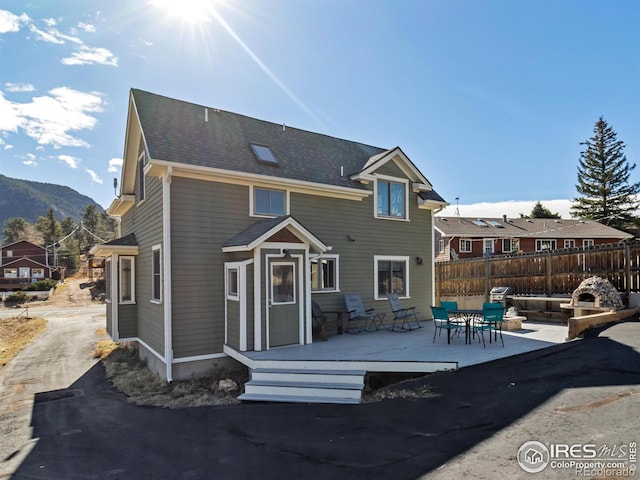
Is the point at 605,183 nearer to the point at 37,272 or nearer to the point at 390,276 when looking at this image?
the point at 390,276

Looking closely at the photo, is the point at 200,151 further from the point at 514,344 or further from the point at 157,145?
the point at 514,344

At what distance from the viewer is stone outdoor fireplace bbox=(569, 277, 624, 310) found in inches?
409

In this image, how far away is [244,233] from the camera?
923 cm

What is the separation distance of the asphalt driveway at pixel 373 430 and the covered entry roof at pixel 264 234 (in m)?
3.31

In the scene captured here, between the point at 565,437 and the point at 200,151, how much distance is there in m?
8.83

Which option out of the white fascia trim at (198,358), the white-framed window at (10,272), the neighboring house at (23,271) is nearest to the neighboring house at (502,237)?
the white fascia trim at (198,358)

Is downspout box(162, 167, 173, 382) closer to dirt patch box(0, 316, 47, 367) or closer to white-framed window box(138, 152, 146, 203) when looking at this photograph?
white-framed window box(138, 152, 146, 203)

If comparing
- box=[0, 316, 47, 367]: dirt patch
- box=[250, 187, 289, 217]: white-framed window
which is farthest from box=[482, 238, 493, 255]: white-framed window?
box=[0, 316, 47, 367]: dirt patch

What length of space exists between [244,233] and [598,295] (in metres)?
9.59

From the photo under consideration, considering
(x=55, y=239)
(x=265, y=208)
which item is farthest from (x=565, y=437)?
(x=55, y=239)

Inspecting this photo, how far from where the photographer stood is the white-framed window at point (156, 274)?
30.5 ft

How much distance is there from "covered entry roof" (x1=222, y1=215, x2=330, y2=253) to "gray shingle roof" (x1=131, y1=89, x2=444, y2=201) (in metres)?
1.62

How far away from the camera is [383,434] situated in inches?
202

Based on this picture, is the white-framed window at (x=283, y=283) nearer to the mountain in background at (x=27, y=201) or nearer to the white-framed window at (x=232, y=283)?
the white-framed window at (x=232, y=283)
